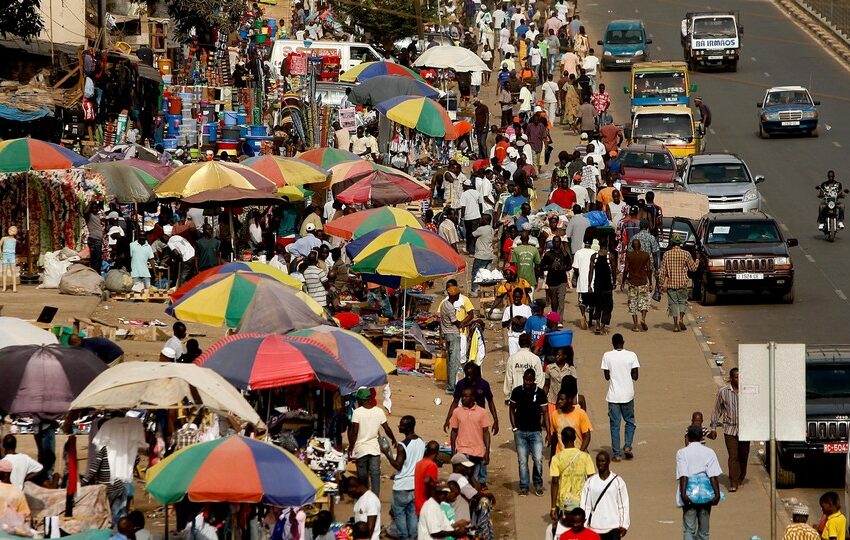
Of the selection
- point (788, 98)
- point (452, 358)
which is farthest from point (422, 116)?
point (788, 98)

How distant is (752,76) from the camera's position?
56.5m

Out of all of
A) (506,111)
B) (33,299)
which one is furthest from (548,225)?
(506,111)

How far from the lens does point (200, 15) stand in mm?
48281

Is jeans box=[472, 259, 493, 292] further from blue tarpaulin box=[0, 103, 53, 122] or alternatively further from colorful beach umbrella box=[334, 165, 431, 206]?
blue tarpaulin box=[0, 103, 53, 122]

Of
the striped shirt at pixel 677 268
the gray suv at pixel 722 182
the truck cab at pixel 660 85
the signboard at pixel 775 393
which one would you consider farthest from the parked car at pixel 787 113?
the signboard at pixel 775 393

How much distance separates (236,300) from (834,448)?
7.18 metres

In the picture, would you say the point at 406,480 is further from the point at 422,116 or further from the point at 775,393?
the point at 422,116

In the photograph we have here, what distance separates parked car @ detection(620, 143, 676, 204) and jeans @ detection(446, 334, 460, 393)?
996 cm

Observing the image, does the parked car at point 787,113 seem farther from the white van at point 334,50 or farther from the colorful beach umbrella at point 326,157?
the colorful beach umbrella at point 326,157

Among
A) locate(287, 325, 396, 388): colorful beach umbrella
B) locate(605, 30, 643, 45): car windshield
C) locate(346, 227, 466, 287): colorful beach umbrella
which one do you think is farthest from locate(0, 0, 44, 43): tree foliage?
locate(605, 30, 643, 45): car windshield

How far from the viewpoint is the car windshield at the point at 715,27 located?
5581cm

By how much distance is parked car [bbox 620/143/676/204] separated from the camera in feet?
112

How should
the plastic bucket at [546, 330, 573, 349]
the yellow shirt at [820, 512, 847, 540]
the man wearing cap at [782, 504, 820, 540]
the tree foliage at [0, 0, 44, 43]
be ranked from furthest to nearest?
the tree foliage at [0, 0, 44, 43], the plastic bucket at [546, 330, 573, 349], the yellow shirt at [820, 512, 847, 540], the man wearing cap at [782, 504, 820, 540]

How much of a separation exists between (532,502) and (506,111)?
84.0ft
